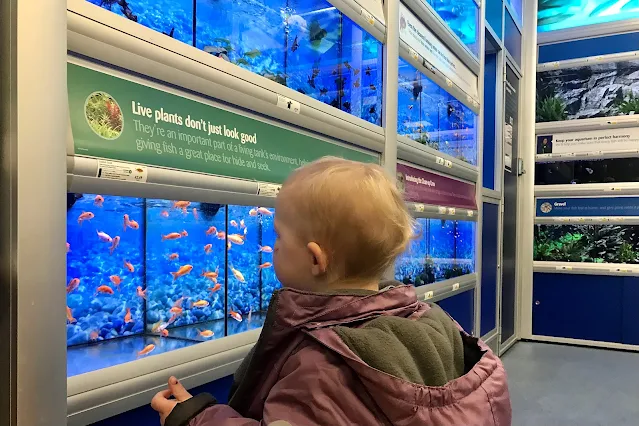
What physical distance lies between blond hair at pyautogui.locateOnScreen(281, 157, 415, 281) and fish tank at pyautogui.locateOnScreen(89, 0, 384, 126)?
0.83m

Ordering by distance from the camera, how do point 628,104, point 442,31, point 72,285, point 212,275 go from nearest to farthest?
1. point 72,285
2. point 212,275
3. point 442,31
4. point 628,104

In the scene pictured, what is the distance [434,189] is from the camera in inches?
137

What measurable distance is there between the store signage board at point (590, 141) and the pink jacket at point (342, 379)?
5.26 m

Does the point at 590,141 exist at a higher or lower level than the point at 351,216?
higher

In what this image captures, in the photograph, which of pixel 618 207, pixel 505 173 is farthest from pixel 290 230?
pixel 618 207

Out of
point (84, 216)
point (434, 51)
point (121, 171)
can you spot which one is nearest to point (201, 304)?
point (84, 216)

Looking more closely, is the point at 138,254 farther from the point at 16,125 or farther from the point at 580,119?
the point at 580,119

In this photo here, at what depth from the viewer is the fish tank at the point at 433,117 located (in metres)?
3.29

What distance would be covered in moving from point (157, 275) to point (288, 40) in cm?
110

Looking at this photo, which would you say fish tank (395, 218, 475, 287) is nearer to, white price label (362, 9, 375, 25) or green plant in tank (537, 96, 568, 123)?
white price label (362, 9, 375, 25)

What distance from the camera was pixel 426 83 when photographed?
11.8 ft

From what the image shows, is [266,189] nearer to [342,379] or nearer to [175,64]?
[175,64]

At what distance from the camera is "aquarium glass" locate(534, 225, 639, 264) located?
18.4ft

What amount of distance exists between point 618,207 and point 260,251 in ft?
15.7
